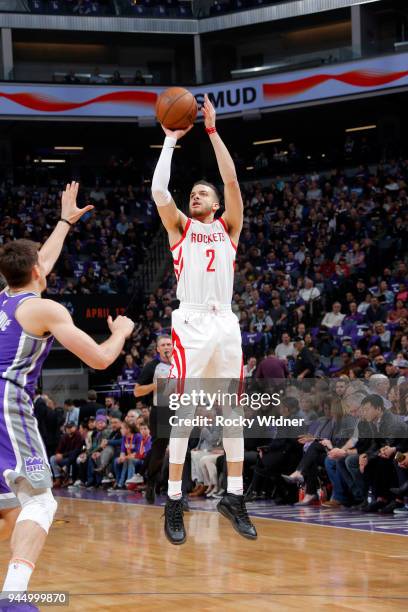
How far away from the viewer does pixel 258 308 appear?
2034 cm

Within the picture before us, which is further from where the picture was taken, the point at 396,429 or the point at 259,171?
the point at 259,171

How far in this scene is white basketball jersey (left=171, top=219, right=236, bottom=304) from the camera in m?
7.05

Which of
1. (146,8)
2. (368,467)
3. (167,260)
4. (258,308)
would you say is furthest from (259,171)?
(368,467)

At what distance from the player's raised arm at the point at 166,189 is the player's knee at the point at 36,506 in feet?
8.00

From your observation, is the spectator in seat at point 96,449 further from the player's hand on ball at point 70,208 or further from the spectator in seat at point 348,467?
the player's hand on ball at point 70,208

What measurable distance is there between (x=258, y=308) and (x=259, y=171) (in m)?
10.2

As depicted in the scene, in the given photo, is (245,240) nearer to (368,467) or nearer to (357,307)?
(357,307)

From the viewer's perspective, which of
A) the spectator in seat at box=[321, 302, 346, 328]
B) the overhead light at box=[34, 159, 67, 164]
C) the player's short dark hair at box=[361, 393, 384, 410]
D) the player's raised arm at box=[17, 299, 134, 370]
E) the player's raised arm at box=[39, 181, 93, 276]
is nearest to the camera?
the player's raised arm at box=[17, 299, 134, 370]

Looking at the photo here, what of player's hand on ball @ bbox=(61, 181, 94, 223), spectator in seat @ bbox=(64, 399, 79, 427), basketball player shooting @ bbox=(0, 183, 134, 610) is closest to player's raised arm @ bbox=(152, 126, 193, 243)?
player's hand on ball @ bbox=(61, 181, 94, 223)

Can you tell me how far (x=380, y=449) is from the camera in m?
→ 11.4

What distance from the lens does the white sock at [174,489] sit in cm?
707

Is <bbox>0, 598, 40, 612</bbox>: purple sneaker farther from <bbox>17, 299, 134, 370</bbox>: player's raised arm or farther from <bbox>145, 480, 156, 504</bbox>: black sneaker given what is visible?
<bbox>145, 480, 156, 504</bbox>: black sneaker

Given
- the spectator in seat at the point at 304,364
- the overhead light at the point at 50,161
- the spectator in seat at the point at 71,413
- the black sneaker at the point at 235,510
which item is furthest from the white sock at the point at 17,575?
the overhead light at the point at 50,161

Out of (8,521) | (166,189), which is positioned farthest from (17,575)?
(166,189)
